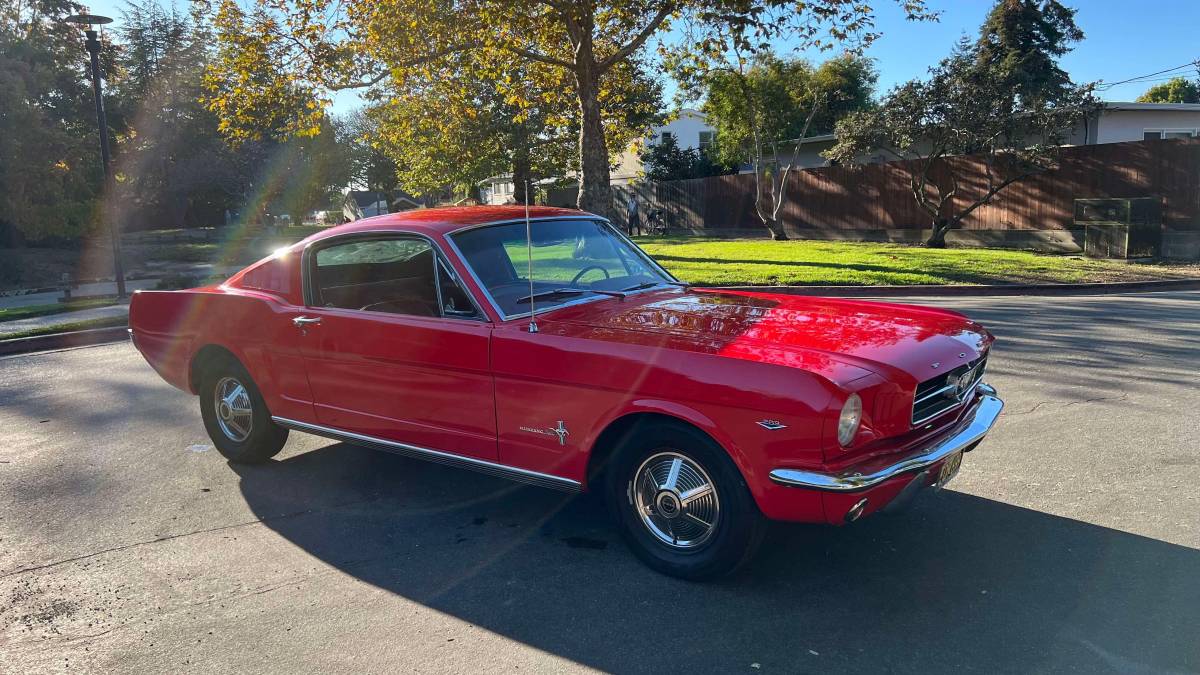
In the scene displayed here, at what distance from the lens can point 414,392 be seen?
14.5 ft

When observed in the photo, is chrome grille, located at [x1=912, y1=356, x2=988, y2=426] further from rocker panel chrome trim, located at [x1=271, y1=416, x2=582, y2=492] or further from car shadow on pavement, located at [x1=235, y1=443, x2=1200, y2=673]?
rocker panel chrome trim, located at [x1=271, y1=416, x2=582, y2=492]

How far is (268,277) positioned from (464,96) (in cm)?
1204

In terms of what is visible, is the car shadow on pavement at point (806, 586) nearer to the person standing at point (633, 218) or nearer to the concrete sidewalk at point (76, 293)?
the concrete sidewalk at point (76, 293)

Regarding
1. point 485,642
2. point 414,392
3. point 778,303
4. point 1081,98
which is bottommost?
point 485,642

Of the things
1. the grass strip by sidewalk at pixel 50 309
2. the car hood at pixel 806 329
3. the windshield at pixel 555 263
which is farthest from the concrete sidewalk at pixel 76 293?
the car hood at pixel 806 329

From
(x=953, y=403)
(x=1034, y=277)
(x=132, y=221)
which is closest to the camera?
(x=953, y=403)

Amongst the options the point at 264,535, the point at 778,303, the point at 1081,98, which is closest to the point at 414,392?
the point at 264,535

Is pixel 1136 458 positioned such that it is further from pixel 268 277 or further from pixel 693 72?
pixel 693 72

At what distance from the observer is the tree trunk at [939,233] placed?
69.7 feet

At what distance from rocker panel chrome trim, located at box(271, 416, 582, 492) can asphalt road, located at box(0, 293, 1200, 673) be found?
1.17 ft

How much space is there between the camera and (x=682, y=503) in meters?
3.61

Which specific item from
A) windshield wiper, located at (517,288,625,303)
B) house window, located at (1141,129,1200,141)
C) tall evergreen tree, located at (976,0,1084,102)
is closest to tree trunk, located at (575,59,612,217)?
windshield wiper, located at (517,288,625,303)

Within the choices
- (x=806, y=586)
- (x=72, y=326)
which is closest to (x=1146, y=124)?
(x=806, y=586)

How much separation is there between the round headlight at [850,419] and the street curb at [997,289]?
10147mm
